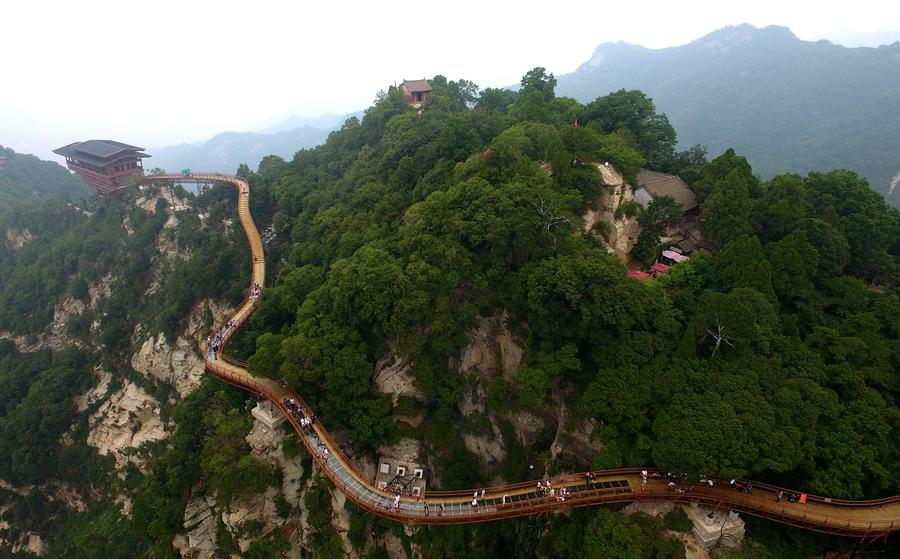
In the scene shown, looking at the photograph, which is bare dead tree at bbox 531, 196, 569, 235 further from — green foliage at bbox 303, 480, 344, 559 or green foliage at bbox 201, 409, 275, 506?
green foliage at bbox 201, 409, 275, 506

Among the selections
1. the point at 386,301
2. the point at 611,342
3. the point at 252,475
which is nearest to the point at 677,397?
the point at 611,342

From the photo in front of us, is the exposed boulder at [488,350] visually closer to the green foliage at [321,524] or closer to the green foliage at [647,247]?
the green foliage at [321,524]

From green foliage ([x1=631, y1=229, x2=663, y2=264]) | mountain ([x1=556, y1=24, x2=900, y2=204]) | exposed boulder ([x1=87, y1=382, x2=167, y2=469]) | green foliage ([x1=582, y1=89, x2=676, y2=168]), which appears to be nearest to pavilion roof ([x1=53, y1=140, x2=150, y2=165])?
exposed boulder ([x1=87, y1=382, x2=167, y2=469])

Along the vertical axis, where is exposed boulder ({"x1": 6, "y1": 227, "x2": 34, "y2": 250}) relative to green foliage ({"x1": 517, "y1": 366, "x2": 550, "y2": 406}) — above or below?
above

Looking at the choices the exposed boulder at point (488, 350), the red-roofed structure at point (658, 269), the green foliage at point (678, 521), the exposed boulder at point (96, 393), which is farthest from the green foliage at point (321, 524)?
the exposed boulder at point (96, 393)

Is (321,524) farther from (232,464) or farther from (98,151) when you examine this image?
(98,151)

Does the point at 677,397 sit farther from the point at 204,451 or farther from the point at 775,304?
the point at 204,451

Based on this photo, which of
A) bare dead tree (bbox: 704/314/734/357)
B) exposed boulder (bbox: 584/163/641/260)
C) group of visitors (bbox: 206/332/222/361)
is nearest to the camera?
bare dead tree (bbox: 704/314/734/357)
